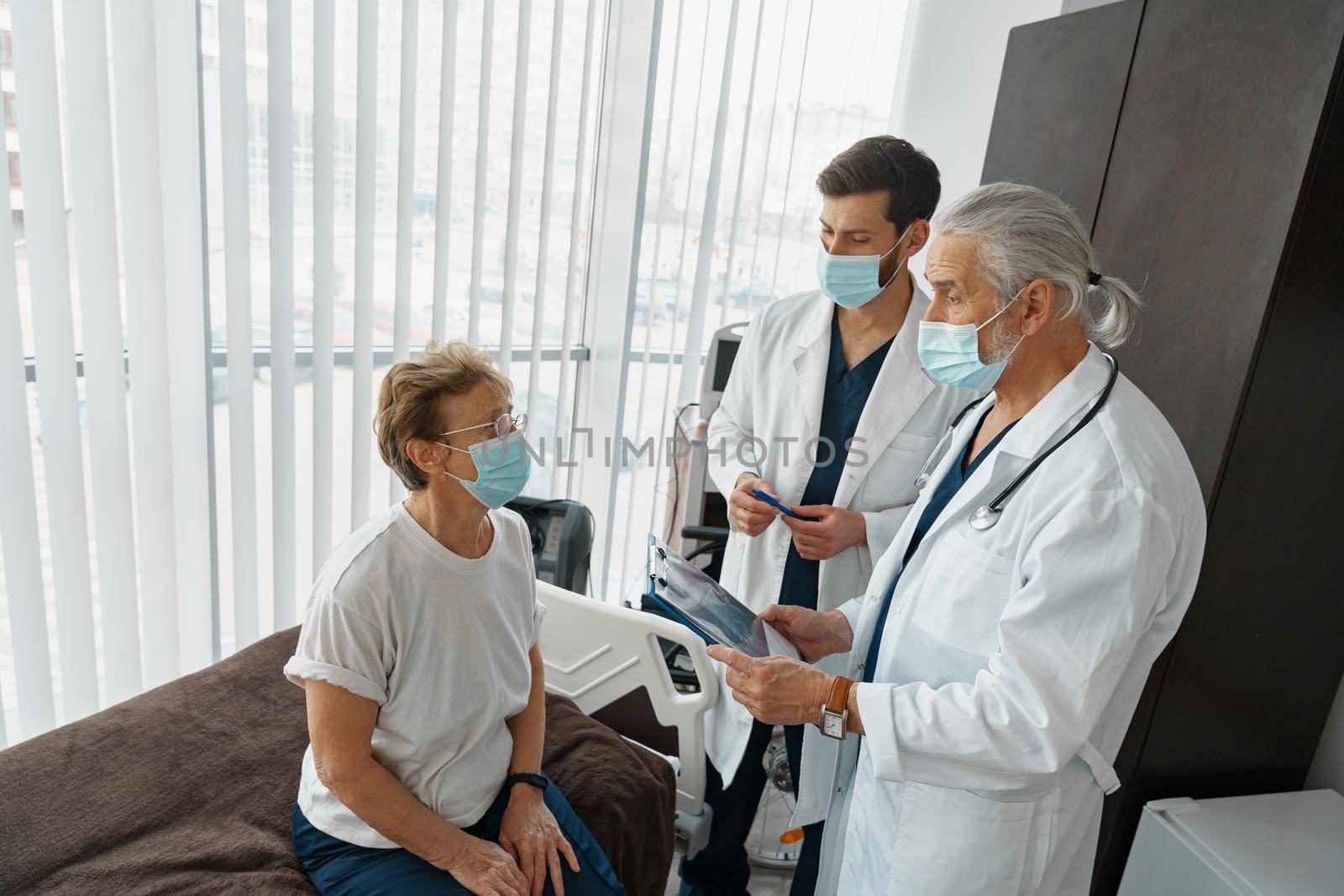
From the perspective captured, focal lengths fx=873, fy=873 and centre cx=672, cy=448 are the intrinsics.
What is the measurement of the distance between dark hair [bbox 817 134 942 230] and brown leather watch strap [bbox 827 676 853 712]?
3.12ft

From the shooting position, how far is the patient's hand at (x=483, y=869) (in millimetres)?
1313

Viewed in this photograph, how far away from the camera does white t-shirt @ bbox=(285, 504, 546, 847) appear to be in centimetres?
127

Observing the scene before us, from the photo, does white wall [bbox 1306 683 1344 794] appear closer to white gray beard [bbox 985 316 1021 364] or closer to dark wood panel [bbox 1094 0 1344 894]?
dark wood panel [bbox 1094 0 1344 894]

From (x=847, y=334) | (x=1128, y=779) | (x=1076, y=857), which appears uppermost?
(x=847, y=334)

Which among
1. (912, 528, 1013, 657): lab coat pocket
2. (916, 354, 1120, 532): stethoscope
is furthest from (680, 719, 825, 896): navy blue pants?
(916, 354, 1120, 532): stethoscope

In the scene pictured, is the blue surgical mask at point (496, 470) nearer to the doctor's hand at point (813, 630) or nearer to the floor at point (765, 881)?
the doctor's hand at point (813, 630)

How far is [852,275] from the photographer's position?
1731mm

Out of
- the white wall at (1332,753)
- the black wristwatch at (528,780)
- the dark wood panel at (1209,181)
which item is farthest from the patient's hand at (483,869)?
the white wall at (1332,753)

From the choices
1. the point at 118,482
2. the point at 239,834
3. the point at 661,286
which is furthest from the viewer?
the point at 661,286

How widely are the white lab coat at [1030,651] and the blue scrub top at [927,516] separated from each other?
76 millimetres

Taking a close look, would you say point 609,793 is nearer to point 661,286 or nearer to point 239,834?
point 239,834

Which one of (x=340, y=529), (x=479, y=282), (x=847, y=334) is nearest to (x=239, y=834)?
(x=340, y=529)

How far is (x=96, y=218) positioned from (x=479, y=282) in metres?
1.01

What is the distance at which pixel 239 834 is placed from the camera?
1.44 metres
